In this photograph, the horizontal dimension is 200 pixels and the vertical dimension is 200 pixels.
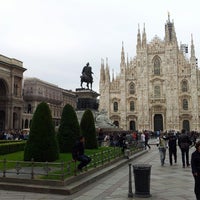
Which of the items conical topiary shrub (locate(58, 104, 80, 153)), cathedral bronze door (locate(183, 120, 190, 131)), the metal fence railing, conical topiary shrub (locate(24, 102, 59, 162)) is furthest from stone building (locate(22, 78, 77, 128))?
the metal fence railing

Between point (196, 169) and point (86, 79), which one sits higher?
point (86, 79)

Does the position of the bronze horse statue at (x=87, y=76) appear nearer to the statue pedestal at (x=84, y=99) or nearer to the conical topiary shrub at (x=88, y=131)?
the statue pedestal at (x=84, y=99)

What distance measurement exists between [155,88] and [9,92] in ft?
97.0

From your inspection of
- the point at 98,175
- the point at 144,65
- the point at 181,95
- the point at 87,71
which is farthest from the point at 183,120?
the point at 98,175

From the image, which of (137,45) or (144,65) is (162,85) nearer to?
(144,65)

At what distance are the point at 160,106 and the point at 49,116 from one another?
48.9 m

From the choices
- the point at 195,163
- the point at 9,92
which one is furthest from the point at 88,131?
the point at 9,92

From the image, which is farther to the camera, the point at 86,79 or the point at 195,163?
the point at 86,79

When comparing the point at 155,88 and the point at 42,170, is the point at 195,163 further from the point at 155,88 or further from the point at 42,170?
the point at 155,88

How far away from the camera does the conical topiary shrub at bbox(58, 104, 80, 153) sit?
14.9 metres

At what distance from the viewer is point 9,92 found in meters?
45.8

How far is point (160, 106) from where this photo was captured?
191ft

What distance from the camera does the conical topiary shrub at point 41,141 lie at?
35.9 ft

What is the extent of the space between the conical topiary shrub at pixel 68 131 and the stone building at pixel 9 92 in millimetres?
31644
